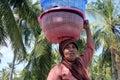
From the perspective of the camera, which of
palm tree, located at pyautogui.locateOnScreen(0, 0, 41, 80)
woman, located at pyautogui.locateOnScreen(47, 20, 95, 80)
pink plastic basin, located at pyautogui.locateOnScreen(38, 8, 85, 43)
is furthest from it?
palm tree, located at pyautogui.locateOnScreen(0, 0, 41, 80)

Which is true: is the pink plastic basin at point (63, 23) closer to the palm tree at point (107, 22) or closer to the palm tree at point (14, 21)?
the palm tree at point (14, 21)

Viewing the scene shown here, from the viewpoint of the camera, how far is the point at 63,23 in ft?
8.83

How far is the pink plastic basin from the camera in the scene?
269 centimetres

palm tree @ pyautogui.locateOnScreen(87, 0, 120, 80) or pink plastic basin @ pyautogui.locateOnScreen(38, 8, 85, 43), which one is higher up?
pink plastic basin @ pyautogui.locateOnScreen(38, 8, 85, 43)

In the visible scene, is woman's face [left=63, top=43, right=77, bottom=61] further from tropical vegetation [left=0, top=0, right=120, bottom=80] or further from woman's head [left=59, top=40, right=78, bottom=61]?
tropical vegetation [left=0, top=0, right=120, bottom=80]

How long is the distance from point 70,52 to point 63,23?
1.01 ft

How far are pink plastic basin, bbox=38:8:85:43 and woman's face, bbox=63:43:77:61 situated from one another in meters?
0.20

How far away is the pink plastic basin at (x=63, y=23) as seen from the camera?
269 cm

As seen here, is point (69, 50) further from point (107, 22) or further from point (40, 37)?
point (107, 22)

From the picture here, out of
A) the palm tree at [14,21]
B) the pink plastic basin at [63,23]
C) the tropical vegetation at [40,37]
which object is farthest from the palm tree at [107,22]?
the pink plastic basin at [63,23]

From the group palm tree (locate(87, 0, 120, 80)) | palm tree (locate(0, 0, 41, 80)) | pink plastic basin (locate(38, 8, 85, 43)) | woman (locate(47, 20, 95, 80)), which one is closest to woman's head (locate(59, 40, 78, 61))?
woman (locate(47, 20, 95, 80))

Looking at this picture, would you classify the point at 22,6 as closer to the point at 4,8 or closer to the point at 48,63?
the point at 4,8

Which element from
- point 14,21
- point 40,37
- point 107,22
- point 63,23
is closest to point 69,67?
point 63,23

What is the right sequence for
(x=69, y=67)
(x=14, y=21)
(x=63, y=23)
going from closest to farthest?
(x=69, y=67)
(x=63, y=23)
(x=14, y=21)
